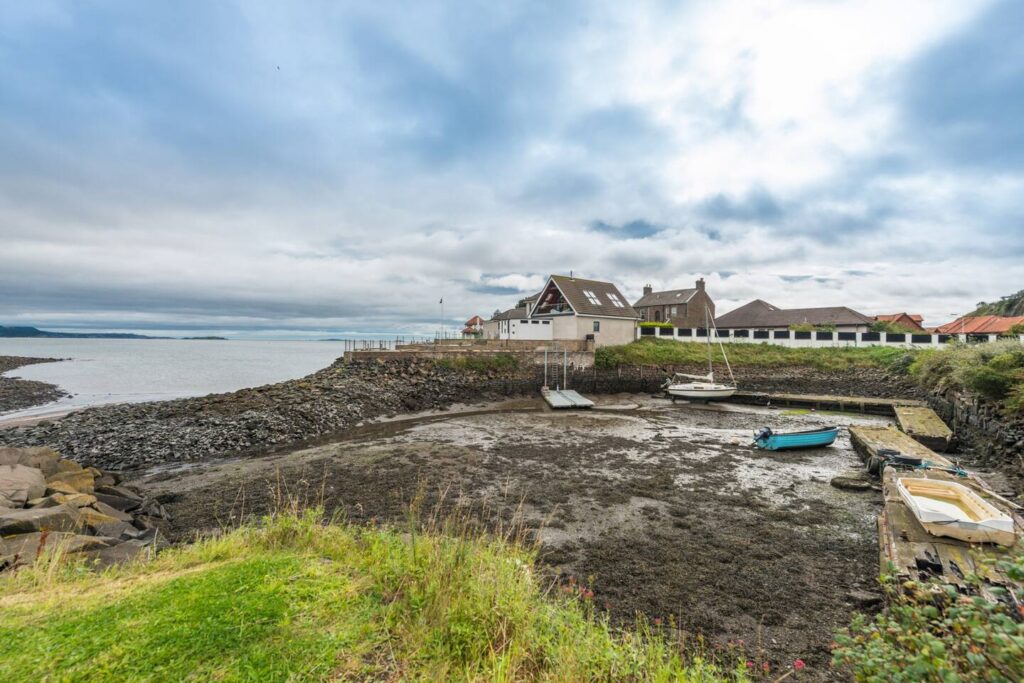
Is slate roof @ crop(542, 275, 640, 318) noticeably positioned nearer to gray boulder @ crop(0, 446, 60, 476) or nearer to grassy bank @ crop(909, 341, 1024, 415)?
grassy bank @ crop(909, 341, 1024, 415)

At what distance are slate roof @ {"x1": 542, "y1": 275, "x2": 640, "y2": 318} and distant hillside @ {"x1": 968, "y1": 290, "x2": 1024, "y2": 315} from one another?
71.2 meters

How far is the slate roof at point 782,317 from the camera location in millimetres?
56500

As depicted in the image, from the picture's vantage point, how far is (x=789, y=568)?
824 cm

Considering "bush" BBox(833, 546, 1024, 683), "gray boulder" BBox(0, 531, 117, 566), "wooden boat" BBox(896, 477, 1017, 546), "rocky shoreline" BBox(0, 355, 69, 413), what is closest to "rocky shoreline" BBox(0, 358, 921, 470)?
"gray boulder" BBox(0, 531, 117, 566)

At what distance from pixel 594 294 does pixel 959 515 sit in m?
42.1

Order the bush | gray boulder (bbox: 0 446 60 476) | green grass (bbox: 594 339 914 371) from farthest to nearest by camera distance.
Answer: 1. green grass (bbox: 594 339 914 371)
2. gray boulder (bbox: 0 446 60 476)
3. the bush

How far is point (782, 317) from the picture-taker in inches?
2413

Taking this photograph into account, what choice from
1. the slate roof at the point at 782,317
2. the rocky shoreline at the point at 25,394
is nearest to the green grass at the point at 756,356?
the slate roof at the point at 782,317

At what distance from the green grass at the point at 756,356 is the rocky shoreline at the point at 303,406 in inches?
47.8

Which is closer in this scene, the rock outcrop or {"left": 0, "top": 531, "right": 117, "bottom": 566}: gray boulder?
{"left": 0, "top": 531, "right": 117, "bottom": 566}: gray boulder

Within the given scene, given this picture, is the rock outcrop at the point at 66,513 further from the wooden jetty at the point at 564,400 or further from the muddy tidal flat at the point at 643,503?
the wooden jetty at the point at 564,400

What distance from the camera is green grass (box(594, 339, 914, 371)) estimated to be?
40281 millimetres

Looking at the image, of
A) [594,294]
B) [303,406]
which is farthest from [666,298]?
[303,406]

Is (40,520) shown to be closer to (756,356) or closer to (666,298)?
(756,356)
